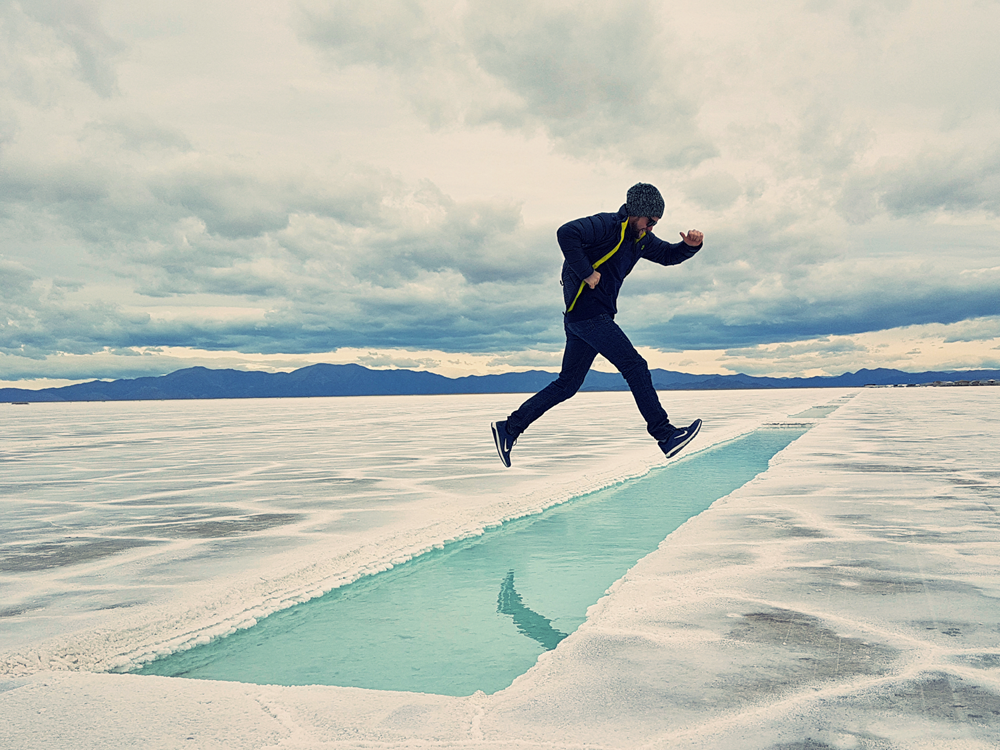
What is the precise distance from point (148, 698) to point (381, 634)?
0.64 meters

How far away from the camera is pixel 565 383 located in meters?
3.93

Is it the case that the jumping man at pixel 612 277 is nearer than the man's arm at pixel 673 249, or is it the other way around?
the jumping man at pixel 612 277

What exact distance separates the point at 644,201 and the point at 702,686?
7.62 ft

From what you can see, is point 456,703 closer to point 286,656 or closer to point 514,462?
point 286,656

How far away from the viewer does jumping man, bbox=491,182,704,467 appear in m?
3.20

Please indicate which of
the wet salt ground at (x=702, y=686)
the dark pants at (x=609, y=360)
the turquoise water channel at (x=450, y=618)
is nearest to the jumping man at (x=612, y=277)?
the dark pants at (x=609, y=360)

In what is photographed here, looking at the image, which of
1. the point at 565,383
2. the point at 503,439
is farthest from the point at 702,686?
the point at 503,439

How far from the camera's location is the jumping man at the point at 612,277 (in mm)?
3197

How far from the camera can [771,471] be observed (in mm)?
4930

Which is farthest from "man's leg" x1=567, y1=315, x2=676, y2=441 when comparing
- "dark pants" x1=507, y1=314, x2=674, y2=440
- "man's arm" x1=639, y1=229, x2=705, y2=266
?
"man's arm" x1=639, y1=229, x2=705, y2=266

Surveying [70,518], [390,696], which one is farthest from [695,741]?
[70,518]

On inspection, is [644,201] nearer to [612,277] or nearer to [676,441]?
[612,277]

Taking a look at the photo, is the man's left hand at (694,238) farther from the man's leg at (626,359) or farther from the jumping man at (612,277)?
the man's leg at (626,359)

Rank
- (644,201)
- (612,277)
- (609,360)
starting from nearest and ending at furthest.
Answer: (644,201)
(612,277)
(609,360)
